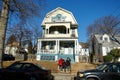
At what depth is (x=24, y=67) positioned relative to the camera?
49.6ft

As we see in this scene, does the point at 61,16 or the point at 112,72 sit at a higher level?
the point at 61,16

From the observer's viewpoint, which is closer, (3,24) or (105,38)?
(3,24)

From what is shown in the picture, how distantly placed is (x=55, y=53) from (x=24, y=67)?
2153 centimetres

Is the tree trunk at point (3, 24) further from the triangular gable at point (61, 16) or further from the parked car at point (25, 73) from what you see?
the triangular gable at point (61, 16)

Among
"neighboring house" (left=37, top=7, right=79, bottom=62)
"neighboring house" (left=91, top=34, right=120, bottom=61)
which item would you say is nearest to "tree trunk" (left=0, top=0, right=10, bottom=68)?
"neighboring house" (left=37, top=7, right=79, bottom=62)

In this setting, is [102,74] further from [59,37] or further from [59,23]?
[59,23]

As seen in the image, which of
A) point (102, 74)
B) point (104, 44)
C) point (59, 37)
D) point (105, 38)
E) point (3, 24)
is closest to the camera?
point (102, 74)

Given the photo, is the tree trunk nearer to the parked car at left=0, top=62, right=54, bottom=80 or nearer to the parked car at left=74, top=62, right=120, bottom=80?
the parked car at left=0, top=62, right=54, bottom=80

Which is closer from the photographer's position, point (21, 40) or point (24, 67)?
point (24, 67)

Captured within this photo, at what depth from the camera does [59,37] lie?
122 feet

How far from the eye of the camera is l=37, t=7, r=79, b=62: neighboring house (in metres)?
36.6

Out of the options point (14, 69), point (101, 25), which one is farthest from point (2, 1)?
point (101, 25)

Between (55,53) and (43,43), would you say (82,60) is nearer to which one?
(55,53)

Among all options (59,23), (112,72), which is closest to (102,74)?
(112,72)
